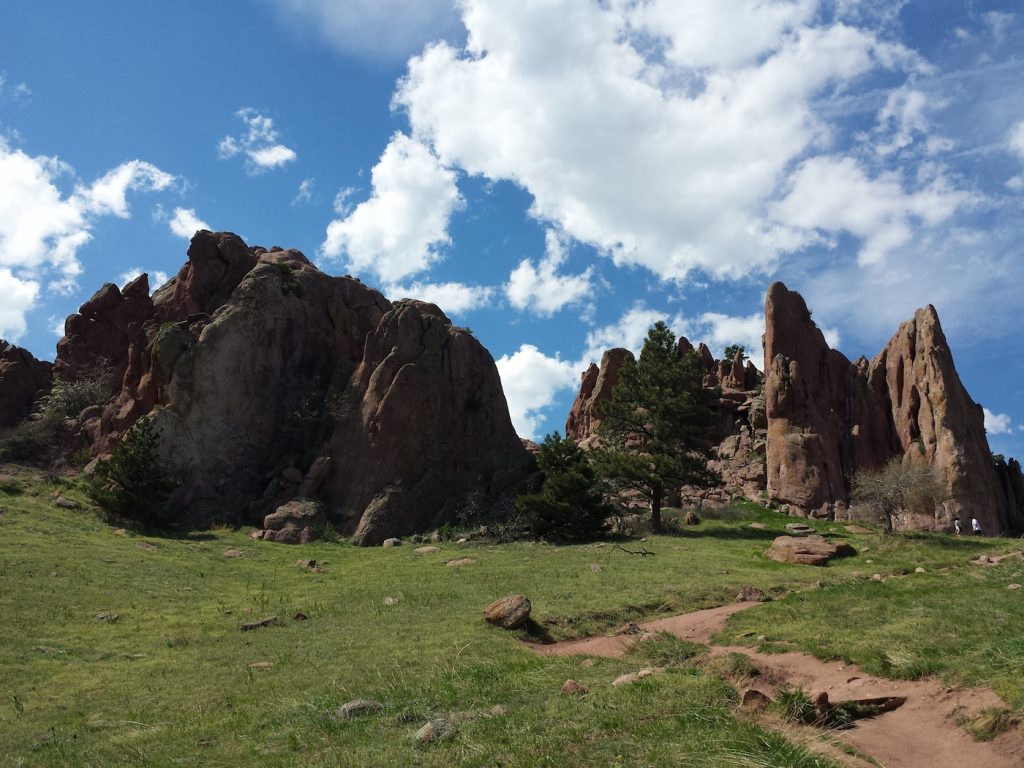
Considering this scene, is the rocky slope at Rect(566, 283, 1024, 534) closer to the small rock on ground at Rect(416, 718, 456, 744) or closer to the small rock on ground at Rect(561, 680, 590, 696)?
the small rock on ground at Rect(561, 680, 590, 696)

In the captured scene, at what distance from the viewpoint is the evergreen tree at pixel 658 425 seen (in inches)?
1688

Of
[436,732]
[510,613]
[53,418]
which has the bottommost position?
[436,732]

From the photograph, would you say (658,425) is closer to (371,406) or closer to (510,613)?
(371,406)

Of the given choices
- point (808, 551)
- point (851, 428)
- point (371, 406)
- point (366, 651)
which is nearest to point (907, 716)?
point (366, 651)

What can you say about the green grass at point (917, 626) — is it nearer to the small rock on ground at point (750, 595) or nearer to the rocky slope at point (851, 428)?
the small rock on ground at point (750, 595)

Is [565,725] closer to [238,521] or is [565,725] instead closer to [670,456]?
[670,456]

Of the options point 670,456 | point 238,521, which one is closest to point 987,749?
point 670,456

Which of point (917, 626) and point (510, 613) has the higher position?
point (917, 626)

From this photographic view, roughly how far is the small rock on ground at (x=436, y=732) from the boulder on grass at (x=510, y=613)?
895cm

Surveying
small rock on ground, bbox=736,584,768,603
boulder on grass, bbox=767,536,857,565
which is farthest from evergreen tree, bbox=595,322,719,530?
small rock on ground, bbox=736,584,768,603

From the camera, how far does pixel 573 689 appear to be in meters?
12.1

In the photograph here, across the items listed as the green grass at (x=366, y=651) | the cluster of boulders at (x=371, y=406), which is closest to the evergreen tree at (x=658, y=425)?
the cluster of boulders at (x=371, y=406)

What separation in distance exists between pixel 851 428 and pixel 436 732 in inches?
2145

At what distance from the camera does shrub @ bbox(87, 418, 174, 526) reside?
41219mm
